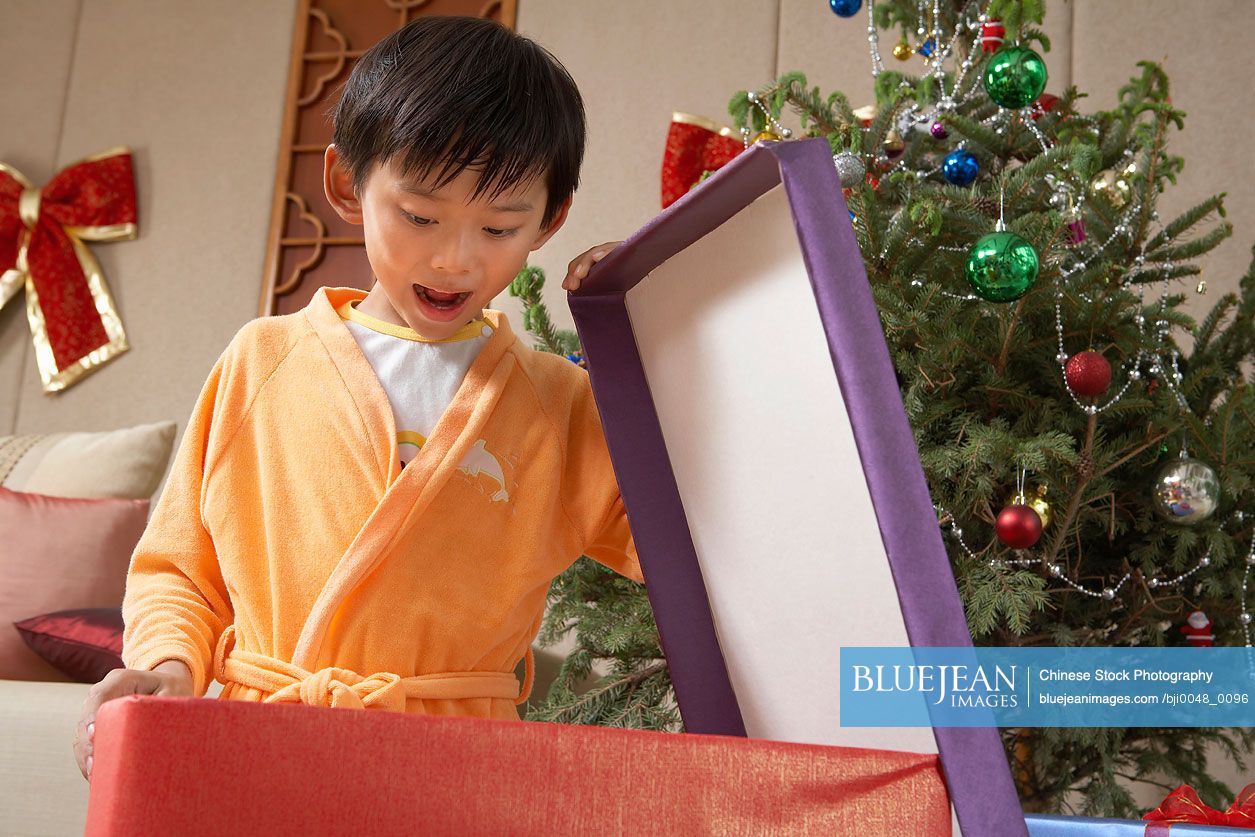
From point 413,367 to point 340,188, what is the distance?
0.14 m

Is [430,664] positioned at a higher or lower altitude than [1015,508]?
lower

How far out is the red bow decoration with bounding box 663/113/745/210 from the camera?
82.6 inches

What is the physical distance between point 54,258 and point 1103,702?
2.91 metres

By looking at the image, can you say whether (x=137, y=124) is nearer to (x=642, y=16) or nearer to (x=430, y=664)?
(x=642, y=16)

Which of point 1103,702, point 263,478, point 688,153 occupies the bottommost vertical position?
point 1103,702

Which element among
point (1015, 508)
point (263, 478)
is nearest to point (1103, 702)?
point (1015, 508)

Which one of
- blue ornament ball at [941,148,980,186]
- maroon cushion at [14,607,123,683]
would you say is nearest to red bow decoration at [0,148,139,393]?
maroon cushion at [14,607,123,683]

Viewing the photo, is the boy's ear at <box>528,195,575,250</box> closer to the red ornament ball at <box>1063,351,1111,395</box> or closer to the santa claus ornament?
the red ornament ball at <box>1063,351,1111,395</box>

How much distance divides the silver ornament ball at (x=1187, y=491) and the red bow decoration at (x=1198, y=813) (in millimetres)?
498

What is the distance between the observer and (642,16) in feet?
8.87

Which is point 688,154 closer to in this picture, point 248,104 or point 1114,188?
point 1114,188

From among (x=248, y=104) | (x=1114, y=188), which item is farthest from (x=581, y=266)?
(x=248, y=104)

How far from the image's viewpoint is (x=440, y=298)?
0.76 metres

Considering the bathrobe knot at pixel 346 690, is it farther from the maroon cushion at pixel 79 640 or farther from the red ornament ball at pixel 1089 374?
the maroon cushion at pixel 79 640
